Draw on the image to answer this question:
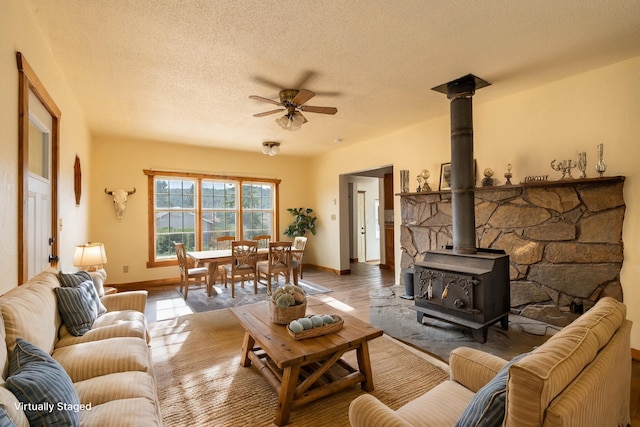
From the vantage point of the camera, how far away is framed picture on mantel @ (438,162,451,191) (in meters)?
4.19

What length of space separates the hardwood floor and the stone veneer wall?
0.70m

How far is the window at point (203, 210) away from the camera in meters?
5.76

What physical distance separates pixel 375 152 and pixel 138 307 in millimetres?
4252

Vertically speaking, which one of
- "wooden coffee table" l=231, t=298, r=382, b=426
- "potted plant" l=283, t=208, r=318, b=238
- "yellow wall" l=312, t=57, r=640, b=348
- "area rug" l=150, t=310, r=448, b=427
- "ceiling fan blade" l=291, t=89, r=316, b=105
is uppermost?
"ceiling fan blade" l=291, t=89, r=316, b=105

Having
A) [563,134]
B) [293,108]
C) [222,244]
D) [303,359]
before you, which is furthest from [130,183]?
[563,134]

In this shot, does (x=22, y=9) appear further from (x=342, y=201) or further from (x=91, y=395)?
(x=342, y=201)

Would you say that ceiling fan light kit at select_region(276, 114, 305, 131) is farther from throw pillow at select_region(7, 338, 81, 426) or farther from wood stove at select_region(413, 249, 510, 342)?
throw pillow at select_region(7, 338, 81, 426)

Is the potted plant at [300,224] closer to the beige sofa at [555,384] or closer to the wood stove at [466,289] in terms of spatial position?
the wood stove at [466,289]

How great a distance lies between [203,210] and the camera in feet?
20.2

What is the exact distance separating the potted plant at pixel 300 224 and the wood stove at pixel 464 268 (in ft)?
12.8

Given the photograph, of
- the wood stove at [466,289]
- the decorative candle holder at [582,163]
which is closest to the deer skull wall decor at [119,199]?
the wood stove at [466,289]

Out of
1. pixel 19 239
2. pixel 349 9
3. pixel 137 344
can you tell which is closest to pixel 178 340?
pixel 137 344

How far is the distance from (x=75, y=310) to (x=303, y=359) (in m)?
1.56

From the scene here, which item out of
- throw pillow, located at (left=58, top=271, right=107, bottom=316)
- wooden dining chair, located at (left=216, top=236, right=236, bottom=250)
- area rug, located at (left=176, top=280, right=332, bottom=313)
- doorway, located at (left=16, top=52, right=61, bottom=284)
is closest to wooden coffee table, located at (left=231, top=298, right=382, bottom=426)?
throw pillow, located at (left=58, top=271, right=107, bottom=316)
